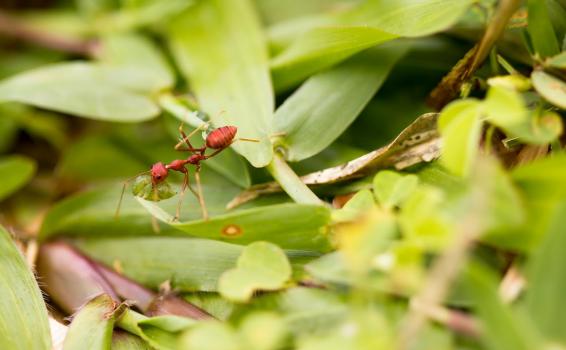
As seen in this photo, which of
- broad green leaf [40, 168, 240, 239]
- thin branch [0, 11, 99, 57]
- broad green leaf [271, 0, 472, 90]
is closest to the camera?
broad green leaf [271, 0, 472, 90]

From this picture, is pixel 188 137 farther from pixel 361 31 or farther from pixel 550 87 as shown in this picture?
pixel 550 87

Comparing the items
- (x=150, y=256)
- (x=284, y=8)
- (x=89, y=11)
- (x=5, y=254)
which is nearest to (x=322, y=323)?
(x=150, y=256)

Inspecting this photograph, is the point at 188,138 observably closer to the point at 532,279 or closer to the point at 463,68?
the point at 463,68

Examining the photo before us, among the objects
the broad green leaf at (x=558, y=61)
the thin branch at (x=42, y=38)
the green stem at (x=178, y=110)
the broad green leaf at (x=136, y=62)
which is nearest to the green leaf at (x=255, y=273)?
the green stem at (x=178, y=110)

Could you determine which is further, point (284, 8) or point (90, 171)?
point (284, 8)

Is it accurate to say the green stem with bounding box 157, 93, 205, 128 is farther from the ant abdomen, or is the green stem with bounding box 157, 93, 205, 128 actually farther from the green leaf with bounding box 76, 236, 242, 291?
the green leaf with bounding box 76, 236, 242, 291

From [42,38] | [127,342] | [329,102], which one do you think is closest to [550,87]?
[329,102]

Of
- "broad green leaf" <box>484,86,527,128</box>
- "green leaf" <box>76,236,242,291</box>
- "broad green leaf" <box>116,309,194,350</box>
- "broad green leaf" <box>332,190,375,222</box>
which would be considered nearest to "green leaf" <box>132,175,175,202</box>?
"green leaf" <box>76,236,242,291</box>
